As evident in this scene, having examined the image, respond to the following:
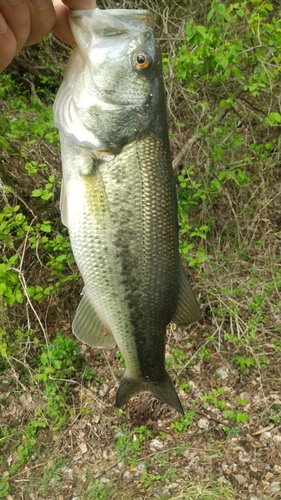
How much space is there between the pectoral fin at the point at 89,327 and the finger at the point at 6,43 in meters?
1.05

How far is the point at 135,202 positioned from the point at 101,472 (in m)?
3.11

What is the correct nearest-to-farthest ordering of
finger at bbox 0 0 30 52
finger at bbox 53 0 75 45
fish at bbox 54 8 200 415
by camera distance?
1. finger at bbox 0 0 30 52
2. fish at bbox 54 8 200 415
3. finger at bbox 53 0 75 45

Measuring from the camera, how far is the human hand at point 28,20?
5.06ft

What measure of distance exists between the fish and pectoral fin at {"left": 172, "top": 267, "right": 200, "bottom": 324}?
7 cm

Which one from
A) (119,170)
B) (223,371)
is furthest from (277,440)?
(119,170)

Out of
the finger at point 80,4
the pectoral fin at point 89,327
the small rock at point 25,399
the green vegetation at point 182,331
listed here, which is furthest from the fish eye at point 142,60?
the small rock at point 25,399

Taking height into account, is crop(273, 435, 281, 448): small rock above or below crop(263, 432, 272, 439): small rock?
below

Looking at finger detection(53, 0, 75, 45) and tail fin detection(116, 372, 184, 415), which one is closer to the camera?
finger detection(53, 0, 75, 45)

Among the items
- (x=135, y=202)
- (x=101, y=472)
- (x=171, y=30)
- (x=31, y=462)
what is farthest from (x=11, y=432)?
(x=171, y=30)

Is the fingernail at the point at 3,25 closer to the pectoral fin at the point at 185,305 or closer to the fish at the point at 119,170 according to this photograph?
the fish at the point at 119,170

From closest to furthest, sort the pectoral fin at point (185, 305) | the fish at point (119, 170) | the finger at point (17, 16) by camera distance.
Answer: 1. the finger at point (17, 16)
2. the fish at point (119, 170)
3. the pectoral fin at point (185, 305)

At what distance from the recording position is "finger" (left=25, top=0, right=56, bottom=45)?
1564mm

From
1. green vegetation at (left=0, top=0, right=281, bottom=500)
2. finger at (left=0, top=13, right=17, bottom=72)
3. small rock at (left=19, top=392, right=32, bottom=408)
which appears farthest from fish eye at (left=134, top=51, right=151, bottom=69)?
small rock at (left=19, top=392, right=32, bottom=408)

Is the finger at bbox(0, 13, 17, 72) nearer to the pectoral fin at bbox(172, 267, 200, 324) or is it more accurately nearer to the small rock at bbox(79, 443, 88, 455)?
the pectoral fin at bbox(172, 267, 200, 324)
